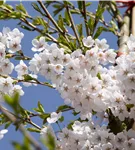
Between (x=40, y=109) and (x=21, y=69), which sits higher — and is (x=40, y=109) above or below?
Result: below

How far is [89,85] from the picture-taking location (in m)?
1.30

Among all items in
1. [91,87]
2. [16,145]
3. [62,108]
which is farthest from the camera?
[62,108]

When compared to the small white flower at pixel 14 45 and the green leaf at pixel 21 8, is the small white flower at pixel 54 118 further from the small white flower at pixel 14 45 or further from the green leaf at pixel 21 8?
the green leaf at pixel 21 8

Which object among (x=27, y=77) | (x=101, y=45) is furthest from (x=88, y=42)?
(x=27, y=77)

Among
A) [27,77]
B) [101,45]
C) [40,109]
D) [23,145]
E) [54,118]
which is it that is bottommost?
[40,109]

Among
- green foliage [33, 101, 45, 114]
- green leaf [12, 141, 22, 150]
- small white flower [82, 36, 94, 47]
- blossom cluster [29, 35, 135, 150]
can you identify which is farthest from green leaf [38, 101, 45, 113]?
green leaf [12, 141, 22, 150]

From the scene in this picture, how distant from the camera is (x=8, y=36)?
148 cm

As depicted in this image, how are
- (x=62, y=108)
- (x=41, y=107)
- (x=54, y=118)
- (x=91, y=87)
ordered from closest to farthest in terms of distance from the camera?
(x=91, y=87)
(x=54, y=118)
(x=62, y=108)
(x=41, y=107)

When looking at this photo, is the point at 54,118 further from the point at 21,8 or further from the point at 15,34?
the point at 21,8

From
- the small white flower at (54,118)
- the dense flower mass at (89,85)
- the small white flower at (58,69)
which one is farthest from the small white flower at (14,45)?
the small white flower at (54,118)

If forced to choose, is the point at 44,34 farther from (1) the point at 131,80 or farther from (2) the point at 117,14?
(2) the point at 117,14

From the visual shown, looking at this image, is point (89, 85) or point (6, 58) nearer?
point (89, 85)

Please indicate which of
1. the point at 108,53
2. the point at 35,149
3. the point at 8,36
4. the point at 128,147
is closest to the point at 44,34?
the point at 8,36

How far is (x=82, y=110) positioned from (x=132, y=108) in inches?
8.0
